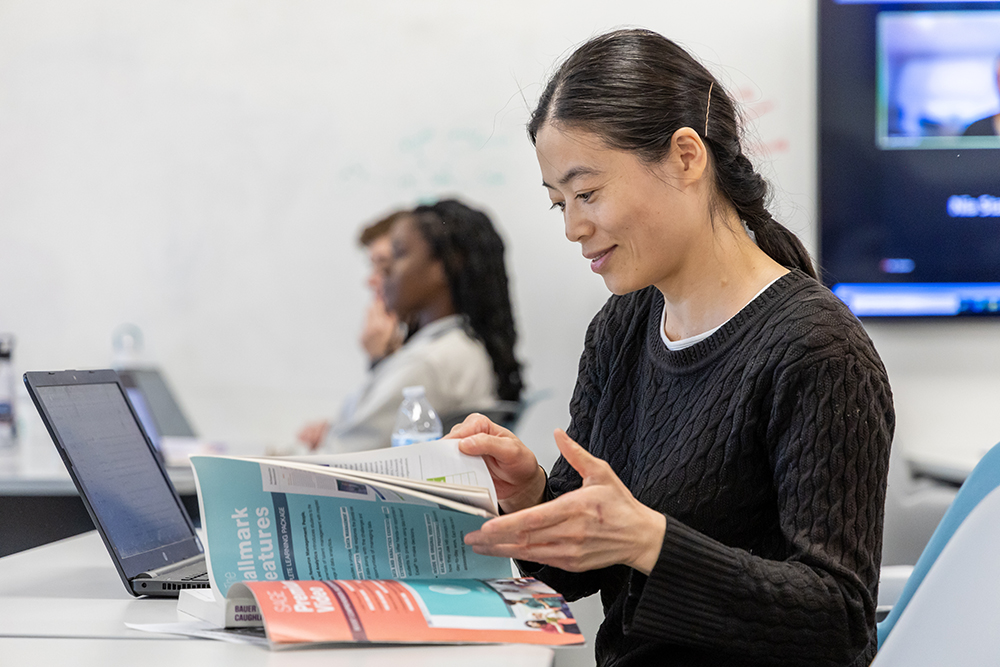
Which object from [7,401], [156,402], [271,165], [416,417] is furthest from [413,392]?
[7,401]

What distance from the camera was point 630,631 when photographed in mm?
882

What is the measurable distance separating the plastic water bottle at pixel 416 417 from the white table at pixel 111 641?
4.21ft

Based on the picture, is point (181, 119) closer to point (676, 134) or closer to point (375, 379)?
point (375, 379)

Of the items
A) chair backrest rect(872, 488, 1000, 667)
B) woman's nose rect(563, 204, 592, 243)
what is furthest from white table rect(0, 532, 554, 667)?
woman's nose rect(563, 204, 592, 243)

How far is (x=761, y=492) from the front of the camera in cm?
100

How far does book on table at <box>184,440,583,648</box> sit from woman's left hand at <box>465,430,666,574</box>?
29 millimetres

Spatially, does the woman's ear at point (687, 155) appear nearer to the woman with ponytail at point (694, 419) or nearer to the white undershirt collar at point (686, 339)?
the woman with ponytail at point (694, 419)

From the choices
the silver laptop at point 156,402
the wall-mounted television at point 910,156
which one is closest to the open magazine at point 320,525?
the silver laptop at point 156,402

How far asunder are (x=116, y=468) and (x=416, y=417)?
135cm

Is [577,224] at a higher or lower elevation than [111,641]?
higher

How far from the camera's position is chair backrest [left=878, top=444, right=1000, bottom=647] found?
1.07 metres

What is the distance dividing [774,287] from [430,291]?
1.81m

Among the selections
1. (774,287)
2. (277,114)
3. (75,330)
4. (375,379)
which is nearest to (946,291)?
(375,379)

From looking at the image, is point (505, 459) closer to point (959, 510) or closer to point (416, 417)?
point (959, 510)
